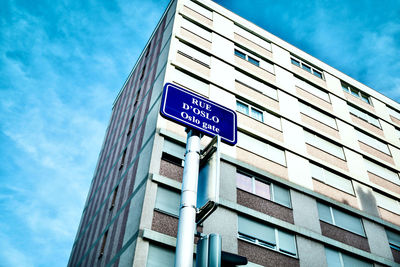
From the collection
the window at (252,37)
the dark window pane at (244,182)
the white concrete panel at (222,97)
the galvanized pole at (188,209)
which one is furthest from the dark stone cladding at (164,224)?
the window at (252,37)

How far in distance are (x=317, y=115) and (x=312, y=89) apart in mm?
2485

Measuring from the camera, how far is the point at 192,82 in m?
18.1

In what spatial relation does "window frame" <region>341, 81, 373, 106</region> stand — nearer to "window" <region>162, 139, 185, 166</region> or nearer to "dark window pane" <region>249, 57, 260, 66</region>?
"dark window pane" <region>249, 57, 260, 66</region>

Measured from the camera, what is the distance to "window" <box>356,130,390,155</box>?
23.3 meters

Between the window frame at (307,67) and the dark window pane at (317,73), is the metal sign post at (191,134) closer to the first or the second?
the window frame at (307,67)

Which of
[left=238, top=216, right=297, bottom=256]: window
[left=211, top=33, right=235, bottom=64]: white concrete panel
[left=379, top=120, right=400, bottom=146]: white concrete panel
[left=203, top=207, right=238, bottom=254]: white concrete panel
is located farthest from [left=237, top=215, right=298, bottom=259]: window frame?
[left=379, top=120, right=400, bottom=146]: white concrete panel

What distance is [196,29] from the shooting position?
21422 mm

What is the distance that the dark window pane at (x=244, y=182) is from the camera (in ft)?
50.6

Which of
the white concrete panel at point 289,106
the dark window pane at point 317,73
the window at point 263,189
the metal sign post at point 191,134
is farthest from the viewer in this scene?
the dark window pane at point 317,73

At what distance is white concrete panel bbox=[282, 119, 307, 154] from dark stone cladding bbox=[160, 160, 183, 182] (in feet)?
23.2

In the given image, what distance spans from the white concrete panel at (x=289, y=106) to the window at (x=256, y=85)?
16.5 inches

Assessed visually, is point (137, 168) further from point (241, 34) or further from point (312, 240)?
point (241, 34)

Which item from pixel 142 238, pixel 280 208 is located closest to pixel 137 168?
pixel 142 238

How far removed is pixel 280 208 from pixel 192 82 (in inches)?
290
